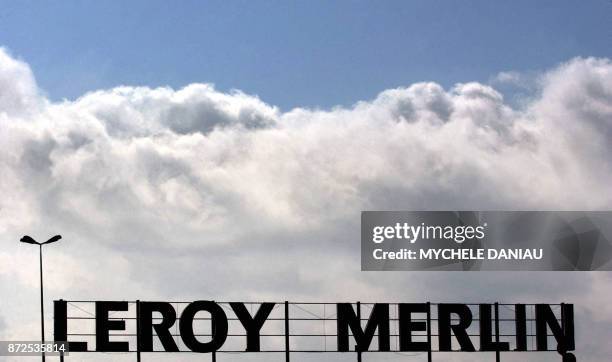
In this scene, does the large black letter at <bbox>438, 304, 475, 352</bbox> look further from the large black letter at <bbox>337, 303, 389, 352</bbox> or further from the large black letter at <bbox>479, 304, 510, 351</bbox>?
the large black letter at <bbox>337, 303, 389, 352</bbox>

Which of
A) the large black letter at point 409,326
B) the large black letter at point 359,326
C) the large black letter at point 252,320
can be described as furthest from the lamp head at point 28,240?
the large black letter at point 409,326

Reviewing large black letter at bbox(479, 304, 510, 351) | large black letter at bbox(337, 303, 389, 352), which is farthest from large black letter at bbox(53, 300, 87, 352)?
large black letter at bbox(479, 304, 510, 351)

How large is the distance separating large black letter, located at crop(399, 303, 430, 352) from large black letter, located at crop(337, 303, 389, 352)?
107cm

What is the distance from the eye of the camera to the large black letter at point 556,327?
80.1m

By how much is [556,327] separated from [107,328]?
3109 centimetres

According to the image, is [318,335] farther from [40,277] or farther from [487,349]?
[40,277]

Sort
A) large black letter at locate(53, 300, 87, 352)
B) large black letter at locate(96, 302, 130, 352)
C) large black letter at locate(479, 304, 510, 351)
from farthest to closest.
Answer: large black letter at locate(479, 304, 510, 351), large black letter at locate(53, 300, 87, 352), large black letter at locate(96, 302, 130, 352)

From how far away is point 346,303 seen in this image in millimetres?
76750

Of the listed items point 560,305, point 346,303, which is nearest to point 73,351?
point 346,303

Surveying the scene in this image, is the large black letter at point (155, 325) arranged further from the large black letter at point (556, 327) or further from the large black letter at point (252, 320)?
the large black letter at point (556, 327)

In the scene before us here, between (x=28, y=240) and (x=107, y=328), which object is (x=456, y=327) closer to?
(x=107, y=328)

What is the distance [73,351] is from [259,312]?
12.5m

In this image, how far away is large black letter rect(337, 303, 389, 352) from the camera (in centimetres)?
7688

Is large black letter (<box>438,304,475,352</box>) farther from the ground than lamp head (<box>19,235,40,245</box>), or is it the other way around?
lamp head (<box>19,235,40,245</box>)
